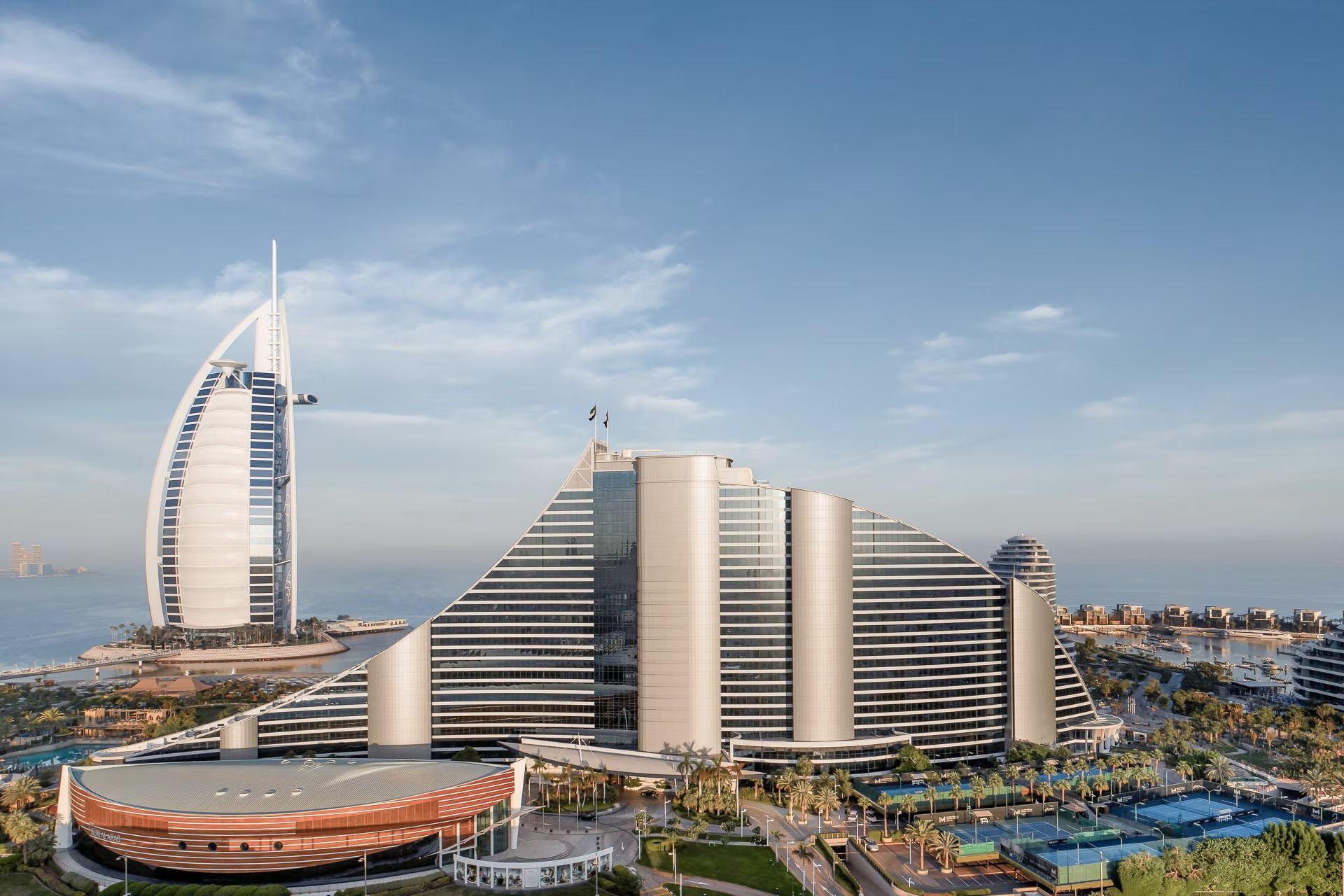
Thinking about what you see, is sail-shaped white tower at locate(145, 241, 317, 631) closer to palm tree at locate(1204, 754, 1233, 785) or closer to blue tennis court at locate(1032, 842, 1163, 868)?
blue tennis court at locate(1032, 842, 1163, 868)

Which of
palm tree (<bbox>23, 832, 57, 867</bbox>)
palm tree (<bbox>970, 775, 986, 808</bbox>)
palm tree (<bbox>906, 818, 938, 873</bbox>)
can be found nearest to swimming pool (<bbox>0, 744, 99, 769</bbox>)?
palm tree (<bbox>23, 832, 57, 867</bbox>)

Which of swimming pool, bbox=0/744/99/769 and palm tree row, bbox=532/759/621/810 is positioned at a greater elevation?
palm tree row, bbox=532/759/621/810

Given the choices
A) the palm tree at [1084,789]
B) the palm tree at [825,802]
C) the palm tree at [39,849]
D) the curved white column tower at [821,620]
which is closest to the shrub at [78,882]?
the palm tree at [39,849]

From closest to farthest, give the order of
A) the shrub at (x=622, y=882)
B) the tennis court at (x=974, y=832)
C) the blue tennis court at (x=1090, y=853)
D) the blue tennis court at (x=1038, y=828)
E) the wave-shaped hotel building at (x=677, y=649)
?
the shrub at (x=622, y=882), the blue tennis court at (x=1090, y=853), the tennis court at (x=974, y=832), the blue tennis court at (x=1038, y=828), the wave-shaped hotel building at (x=677, y=649)

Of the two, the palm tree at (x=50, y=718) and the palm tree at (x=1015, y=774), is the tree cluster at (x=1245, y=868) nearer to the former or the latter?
the palm tree at (x=1015, y=774)

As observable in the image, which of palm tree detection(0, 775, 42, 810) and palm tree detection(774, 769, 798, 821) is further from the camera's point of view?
palm tree detection(774, 769, 798, 821)

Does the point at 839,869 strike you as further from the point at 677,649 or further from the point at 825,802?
the point at 677,649

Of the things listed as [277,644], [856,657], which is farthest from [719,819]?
[277,644]
